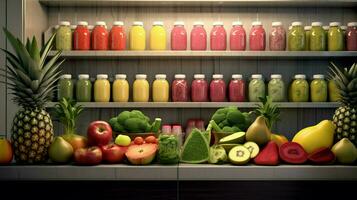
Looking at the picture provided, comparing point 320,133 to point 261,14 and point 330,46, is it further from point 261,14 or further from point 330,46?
point 261,14

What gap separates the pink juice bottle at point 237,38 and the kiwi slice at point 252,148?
1.69 m

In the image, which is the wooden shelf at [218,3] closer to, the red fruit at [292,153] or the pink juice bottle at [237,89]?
the pink juice bottle at [237,89]

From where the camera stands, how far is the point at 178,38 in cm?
364

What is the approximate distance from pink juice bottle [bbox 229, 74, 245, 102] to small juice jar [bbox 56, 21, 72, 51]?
3.81 ft

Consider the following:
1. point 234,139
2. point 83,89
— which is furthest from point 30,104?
point 83,89

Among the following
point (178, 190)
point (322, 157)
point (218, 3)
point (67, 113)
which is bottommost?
point (178, 190)

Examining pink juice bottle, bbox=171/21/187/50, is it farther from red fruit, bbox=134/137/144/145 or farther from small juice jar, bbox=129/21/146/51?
red fruit, bbox=134/137/144/145

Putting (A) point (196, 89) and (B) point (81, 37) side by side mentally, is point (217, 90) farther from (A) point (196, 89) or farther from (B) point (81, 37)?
(B) point (81, 37)

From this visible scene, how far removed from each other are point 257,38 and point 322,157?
1.79 meters

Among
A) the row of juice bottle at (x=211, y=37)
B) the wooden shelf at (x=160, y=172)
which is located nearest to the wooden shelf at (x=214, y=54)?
the row of juice bottle at (x=211, y=37)

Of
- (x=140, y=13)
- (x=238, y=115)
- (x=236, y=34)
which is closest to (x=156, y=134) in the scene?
(x=238, y=115)

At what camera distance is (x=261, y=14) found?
12.9 feet

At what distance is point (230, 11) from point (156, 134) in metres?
1.93

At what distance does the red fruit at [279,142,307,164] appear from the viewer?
1983 mm
